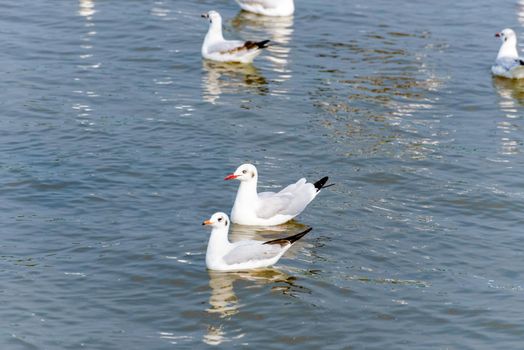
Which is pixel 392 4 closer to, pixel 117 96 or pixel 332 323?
pixel 117 96

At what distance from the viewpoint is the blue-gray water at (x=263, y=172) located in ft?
47.7

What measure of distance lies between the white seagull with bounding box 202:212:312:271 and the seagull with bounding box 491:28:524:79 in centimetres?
1173

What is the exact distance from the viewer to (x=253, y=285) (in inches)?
616

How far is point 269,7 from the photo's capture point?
102 feet

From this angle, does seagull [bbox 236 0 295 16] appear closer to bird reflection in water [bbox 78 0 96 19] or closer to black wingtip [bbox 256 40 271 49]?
bird reflection in water [bbox 78 0 96 19]

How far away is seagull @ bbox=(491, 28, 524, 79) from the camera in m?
26.2

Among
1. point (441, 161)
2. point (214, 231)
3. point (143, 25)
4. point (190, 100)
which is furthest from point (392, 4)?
point (214, 231)

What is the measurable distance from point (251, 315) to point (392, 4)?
19388mm

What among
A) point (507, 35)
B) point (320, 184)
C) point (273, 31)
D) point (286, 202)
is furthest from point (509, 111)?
point (286, 202)

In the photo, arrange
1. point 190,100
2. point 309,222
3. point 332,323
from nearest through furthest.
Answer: point 332,323
point 309,222
point 190,100

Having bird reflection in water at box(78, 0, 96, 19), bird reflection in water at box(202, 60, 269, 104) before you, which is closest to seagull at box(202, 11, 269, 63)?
bird reflection in water at box(202, 60, 269, 104)

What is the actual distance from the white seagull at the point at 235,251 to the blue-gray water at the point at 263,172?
17cm

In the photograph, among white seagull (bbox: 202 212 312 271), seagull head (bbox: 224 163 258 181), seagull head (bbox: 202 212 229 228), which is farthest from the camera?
seagull head (bbox: 224 163 258 181)

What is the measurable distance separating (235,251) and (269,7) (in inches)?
633
